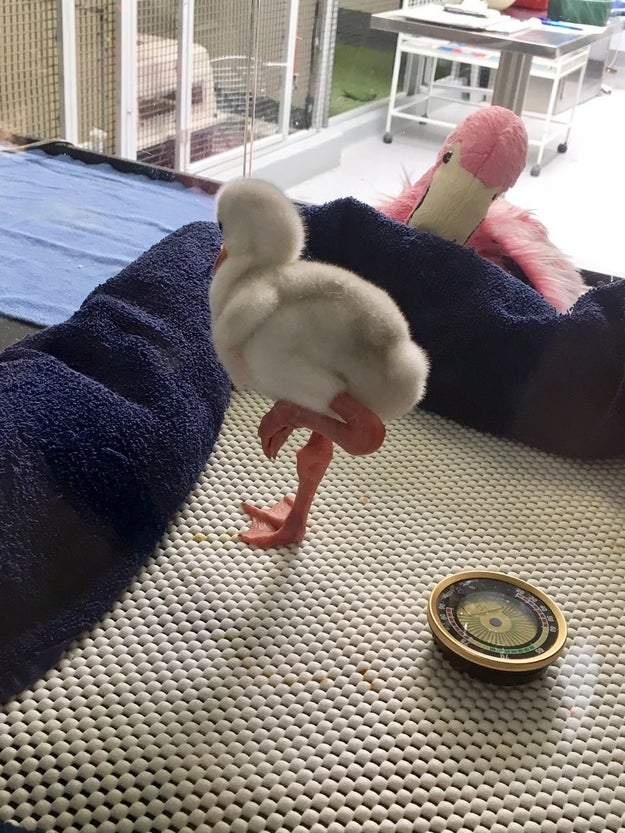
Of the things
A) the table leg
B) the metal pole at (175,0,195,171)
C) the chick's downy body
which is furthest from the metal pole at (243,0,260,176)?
Result: the chick's downy body

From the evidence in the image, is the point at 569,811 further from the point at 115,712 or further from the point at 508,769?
the point at 115,712

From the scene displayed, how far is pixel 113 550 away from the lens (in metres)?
0.69

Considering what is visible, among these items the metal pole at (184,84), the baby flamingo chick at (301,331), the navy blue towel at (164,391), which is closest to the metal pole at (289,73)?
the metal pole at (184,84)

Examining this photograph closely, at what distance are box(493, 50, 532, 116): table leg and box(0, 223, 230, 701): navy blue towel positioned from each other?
1.17 m

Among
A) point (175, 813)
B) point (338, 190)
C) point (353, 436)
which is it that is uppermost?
point (353, 436)

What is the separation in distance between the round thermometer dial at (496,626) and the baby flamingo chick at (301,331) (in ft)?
0.49

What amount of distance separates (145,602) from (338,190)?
188 centimetres

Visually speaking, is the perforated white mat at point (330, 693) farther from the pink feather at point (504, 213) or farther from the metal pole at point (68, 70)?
the metal pole at point (68, 70)

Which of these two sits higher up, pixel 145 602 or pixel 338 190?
pixel 145 602

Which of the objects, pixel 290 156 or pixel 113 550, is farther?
pixel 290 156

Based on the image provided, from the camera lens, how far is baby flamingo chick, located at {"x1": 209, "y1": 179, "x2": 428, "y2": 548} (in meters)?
0.58

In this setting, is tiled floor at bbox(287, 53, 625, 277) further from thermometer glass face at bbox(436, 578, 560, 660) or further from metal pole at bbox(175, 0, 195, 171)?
thermometer glass face at bbox(436, 578, 560, 660)

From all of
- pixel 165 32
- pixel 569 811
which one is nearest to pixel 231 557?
pixel 569 811

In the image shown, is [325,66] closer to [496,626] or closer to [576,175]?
[576,175]
